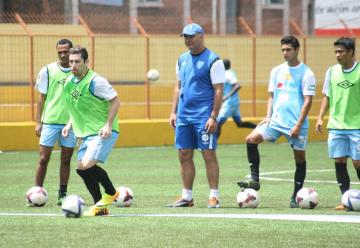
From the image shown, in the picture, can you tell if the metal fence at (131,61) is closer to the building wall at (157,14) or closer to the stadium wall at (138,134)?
the stadium wall at (138,134)

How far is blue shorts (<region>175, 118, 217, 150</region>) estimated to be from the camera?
12.2 metres

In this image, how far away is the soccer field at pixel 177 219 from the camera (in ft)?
30.2

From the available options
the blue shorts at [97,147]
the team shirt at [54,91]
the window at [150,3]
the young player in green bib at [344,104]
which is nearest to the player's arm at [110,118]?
the blue shorts at [97,147]

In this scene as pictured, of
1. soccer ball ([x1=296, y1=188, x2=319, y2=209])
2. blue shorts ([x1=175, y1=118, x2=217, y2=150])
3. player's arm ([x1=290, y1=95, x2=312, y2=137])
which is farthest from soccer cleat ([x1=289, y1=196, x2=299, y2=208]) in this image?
blue shorts ([x1=175, y1=118, x2=217, y2=150])

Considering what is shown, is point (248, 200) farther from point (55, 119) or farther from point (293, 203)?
point (55, 119)

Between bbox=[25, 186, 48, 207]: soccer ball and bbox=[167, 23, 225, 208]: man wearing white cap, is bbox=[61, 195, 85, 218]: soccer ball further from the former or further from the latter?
bbox=[167, 23, 225, 208]: man wearing white cap

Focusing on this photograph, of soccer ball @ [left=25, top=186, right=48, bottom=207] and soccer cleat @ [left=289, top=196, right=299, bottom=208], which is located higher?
soccer ball @ [left=25, top=186, right=48, bottom=207]

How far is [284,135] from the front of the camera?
1316 cm

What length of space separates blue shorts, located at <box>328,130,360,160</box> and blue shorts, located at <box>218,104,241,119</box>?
37.5 ft

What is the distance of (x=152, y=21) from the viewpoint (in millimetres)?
37562

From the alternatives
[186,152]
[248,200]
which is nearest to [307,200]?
[248,200]

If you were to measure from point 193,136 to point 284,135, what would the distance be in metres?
1.37

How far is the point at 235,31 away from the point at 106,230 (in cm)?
2883

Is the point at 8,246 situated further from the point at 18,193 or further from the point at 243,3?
the point at 243,3
